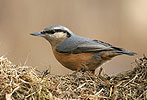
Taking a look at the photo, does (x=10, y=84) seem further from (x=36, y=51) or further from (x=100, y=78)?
(x=36, y=51)

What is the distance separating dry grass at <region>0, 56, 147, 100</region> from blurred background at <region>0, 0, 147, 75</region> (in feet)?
14.1

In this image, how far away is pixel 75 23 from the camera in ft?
28.8

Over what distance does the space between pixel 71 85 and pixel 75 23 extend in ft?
19.0

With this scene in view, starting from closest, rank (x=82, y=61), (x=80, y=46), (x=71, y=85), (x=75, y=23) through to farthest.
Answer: (x=71, y=85), (x=82, y=61), (x=80, y=46), (x=75, y=23)

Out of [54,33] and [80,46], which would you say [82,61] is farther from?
[54,33]

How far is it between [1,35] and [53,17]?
160cm

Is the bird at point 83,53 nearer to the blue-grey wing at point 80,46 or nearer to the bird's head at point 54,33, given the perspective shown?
the blue-grey wing at point 80,46

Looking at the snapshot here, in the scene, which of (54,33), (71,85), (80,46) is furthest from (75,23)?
(71,85)

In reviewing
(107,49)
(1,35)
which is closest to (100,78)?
(107,49)

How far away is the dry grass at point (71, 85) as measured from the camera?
2.58 m

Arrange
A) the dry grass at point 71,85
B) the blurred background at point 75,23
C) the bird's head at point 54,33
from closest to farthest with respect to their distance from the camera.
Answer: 1. the dry grass at point 71,85
2. the bird's head at point 54,33
3. the blurred background at point 75,23

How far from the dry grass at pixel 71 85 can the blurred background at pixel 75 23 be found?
430 cm

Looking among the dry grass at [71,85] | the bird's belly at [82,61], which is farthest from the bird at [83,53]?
the dry grass at [71,85]

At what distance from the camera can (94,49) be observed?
443cm
